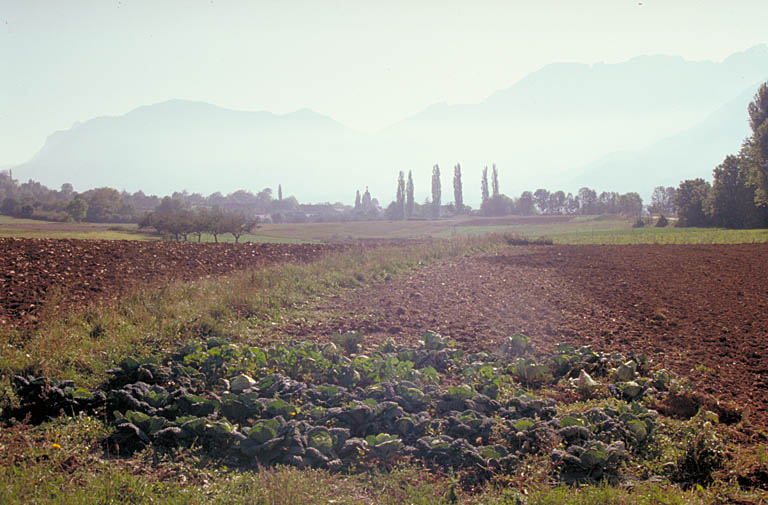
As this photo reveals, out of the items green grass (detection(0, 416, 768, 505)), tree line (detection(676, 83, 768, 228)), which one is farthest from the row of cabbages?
tree line (detection(676, 83, 768, 228))

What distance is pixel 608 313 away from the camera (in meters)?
11.1

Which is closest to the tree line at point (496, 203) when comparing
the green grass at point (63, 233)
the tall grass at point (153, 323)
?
the green grass at point (63, 233)

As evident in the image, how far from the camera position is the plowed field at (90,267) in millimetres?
11594

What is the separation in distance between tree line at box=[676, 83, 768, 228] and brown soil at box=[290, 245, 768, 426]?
Result: 33.6m

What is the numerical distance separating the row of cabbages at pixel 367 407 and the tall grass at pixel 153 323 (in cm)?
87

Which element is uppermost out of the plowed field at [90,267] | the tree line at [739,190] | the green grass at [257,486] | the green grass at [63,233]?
the tree line at [739,190]

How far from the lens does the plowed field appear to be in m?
11.6

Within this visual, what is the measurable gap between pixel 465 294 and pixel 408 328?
4463 mm

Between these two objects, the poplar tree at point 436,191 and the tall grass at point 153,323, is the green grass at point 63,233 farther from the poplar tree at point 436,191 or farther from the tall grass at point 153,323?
the poplar tree at point 436,191

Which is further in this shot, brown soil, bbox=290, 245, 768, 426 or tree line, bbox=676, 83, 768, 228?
tree line, bbox=676, 83, 768, 228

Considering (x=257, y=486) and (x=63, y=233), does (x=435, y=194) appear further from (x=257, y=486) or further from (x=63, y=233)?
(x=257, y=486)

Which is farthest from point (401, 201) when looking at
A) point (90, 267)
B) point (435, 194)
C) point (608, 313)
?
point (608, 313)

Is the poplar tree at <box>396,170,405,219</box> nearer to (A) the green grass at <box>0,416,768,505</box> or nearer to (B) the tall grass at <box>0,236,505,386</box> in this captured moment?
(B) the tall grass at <box>0,236,505,386</box>

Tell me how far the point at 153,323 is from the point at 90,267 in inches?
428
